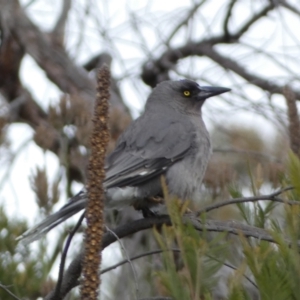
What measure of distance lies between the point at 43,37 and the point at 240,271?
5.34 m

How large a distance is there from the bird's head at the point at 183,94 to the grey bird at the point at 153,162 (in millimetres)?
100

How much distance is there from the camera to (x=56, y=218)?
3.65 metres

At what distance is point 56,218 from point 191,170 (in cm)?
106

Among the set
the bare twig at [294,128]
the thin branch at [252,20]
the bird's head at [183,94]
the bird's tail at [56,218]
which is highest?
the thin branch at [252,20]

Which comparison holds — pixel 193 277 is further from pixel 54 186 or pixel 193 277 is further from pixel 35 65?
pixel 35 65

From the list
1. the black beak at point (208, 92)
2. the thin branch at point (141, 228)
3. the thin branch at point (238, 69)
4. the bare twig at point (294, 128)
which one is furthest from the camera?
the thin branch at point (238, 69)

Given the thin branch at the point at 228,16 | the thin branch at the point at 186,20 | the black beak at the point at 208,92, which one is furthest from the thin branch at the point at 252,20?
the black beak at the point at 208,92

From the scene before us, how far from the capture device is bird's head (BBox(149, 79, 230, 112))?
525 cm

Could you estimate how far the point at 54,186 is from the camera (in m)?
4.06

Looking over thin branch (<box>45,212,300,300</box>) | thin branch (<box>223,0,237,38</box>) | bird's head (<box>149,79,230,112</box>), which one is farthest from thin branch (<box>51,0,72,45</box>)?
thin branch (<box>45,212,300,300</box>)

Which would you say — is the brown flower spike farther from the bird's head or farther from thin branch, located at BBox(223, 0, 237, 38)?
thin branch, located at BBox(223, 0, 237, 38)

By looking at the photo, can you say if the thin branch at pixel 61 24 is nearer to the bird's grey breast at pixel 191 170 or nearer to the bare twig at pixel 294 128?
the bird's grey breast at pixel 191 170

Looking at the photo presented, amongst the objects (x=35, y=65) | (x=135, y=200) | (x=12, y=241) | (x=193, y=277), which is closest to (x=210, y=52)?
(x=35, y=65)

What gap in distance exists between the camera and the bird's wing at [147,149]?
13.7 ft
